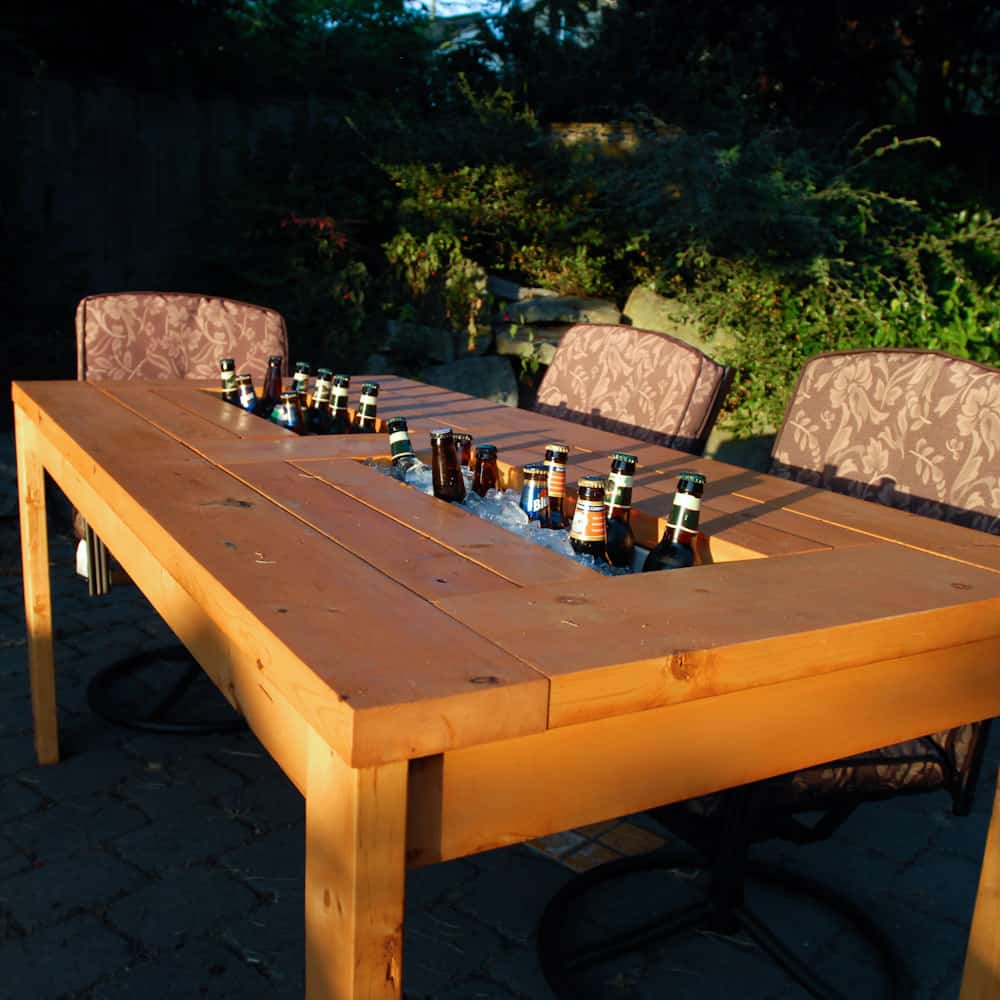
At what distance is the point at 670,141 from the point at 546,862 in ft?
16.8

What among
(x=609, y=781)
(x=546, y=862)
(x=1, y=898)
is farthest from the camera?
(x=546, y=862)

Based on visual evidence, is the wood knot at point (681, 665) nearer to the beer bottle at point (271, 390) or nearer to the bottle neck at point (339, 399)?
the bottle neck at point (339, 399)

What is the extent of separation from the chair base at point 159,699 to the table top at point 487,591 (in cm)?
101

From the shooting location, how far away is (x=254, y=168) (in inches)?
285

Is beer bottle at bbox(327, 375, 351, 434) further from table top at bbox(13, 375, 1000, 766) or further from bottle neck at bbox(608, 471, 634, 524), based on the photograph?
bottle neck at bbox(608, 471, 634, 524)

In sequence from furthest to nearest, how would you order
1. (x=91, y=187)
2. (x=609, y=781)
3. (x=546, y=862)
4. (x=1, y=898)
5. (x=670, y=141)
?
(x=91, y=187) < (x=670, y=141) < (x=546, y=862) < (x=1, y=898) < (x=609, y=781)

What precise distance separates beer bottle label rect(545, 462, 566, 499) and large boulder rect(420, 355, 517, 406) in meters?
4.46

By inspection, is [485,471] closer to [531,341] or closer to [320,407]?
[320,407]

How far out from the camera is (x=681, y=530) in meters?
1.55

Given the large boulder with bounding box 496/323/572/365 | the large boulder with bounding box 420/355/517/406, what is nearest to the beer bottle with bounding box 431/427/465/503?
the large boulder with bounding box 420/355/517/406

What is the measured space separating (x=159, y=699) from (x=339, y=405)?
109 cm

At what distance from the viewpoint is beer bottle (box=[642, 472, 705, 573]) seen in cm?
152

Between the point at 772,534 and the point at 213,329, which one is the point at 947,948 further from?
the point at 213,329

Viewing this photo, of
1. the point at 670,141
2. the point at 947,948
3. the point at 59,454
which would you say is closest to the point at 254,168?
the point at 670,141
